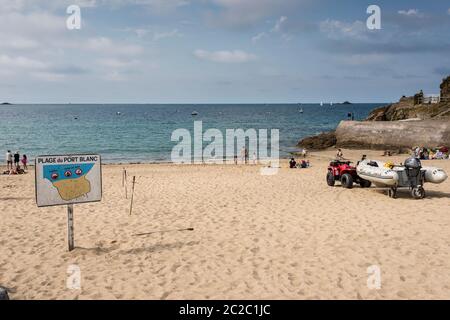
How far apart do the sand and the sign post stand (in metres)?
1.21

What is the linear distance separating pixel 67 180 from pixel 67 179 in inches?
0.9

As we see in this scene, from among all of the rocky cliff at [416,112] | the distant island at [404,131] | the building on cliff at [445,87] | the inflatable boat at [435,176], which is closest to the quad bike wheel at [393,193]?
the inflatable boat at [435,176]

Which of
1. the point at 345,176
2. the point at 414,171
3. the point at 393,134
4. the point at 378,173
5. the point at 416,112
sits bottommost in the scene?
the point at 345,176

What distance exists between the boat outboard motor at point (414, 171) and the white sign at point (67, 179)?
1048cm

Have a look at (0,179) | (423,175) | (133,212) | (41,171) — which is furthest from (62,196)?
(0,179)

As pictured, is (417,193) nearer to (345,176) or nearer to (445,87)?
(345,176)

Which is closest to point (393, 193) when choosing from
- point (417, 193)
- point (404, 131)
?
point (417, 193)

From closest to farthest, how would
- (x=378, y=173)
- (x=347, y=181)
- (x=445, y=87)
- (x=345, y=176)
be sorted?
(x=378, y=173), (x=347, y=181), (x=345, y=176), (x=445, y=87)

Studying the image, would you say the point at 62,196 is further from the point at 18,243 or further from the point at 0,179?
the point at 0,179

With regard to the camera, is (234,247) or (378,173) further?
(378,173)

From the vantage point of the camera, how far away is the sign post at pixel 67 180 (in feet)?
24.9

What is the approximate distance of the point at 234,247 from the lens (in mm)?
8438

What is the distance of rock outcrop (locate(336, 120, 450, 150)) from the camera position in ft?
106

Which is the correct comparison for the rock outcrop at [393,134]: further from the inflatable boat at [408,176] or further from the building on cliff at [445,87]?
the inflatable boat at [408,176]
